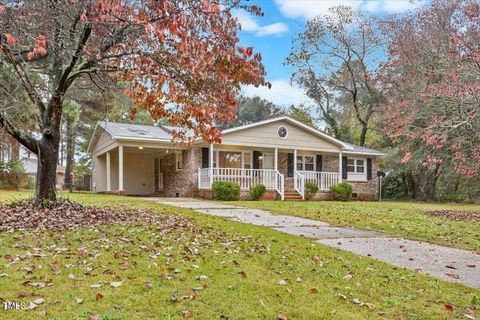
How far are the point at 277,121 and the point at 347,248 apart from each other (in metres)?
14.6

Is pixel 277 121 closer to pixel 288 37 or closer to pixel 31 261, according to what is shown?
pixel 288 37

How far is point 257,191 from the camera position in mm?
18094

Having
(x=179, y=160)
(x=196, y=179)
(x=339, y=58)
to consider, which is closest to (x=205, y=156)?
(x=196, y=179)

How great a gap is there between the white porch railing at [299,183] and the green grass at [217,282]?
1382cm

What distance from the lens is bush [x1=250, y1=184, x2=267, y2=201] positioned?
18.1m

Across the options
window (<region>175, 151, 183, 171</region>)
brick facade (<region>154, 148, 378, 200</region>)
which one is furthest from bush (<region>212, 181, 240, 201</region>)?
window (<region>175, 151, 183, 171</region>)

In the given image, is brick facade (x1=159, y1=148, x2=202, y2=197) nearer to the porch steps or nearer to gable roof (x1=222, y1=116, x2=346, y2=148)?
gable roof (x1=222, y1=116, x2=346, y2=148)

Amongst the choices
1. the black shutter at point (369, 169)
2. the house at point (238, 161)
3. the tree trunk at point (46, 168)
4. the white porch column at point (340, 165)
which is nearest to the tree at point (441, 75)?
the black shutter at point (369, 169)

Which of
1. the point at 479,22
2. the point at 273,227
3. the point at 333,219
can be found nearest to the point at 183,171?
the point at 333,219

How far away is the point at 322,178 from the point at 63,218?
15708mm

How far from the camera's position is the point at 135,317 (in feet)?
9.45

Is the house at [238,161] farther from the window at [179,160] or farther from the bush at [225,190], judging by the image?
the bush at [225,190]

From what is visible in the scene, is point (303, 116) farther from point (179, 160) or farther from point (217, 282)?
point (217, 282)

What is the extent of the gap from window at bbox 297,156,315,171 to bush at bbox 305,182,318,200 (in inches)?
96.5
